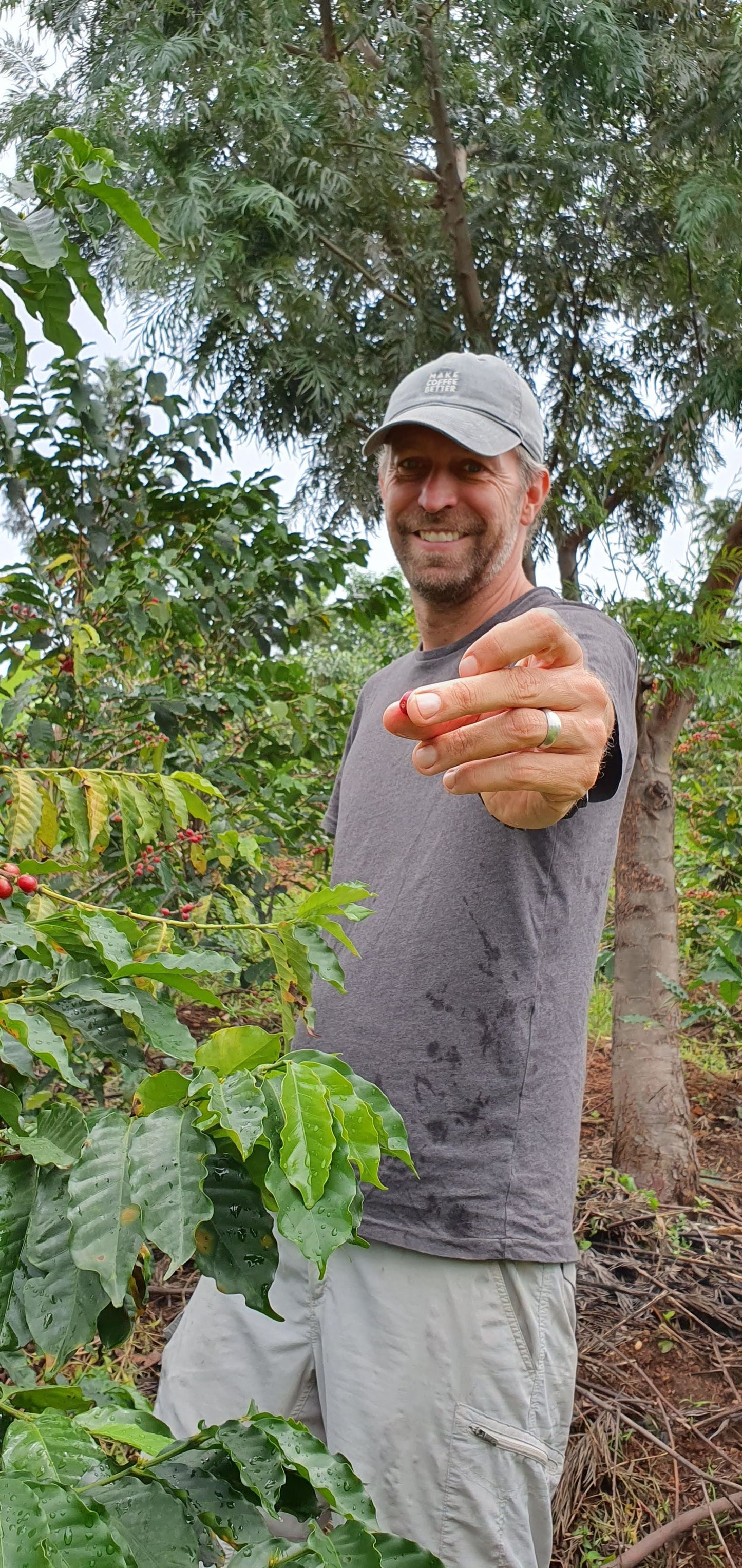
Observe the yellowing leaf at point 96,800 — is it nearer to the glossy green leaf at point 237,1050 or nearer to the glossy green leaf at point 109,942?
the glossy green leaf at point 109,942

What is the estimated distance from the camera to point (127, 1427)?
73 cm

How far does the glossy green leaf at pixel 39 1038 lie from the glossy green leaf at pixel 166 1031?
0.07 metres

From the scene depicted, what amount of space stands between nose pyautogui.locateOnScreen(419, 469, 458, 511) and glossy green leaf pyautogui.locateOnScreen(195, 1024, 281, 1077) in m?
1.15

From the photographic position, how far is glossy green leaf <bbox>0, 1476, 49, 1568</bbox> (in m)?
0.54

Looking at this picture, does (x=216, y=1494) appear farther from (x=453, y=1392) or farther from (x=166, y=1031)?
(x=453, y=1392)

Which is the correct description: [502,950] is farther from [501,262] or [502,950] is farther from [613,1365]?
[501,262]

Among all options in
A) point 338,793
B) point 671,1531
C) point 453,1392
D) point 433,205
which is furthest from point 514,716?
point 433,205

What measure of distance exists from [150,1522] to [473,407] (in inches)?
59.6

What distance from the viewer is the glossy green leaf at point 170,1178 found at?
0.64 meters

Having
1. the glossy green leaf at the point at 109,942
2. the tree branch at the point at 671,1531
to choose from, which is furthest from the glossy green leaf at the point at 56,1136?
the tree branch at the point at 671,1531

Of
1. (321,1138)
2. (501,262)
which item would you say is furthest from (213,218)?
(321,1138)

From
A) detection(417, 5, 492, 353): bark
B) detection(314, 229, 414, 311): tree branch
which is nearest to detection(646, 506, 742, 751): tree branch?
detection(417, 5, 492, 353): bark

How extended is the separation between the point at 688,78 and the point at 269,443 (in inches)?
57.5

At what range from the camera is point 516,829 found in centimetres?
141
